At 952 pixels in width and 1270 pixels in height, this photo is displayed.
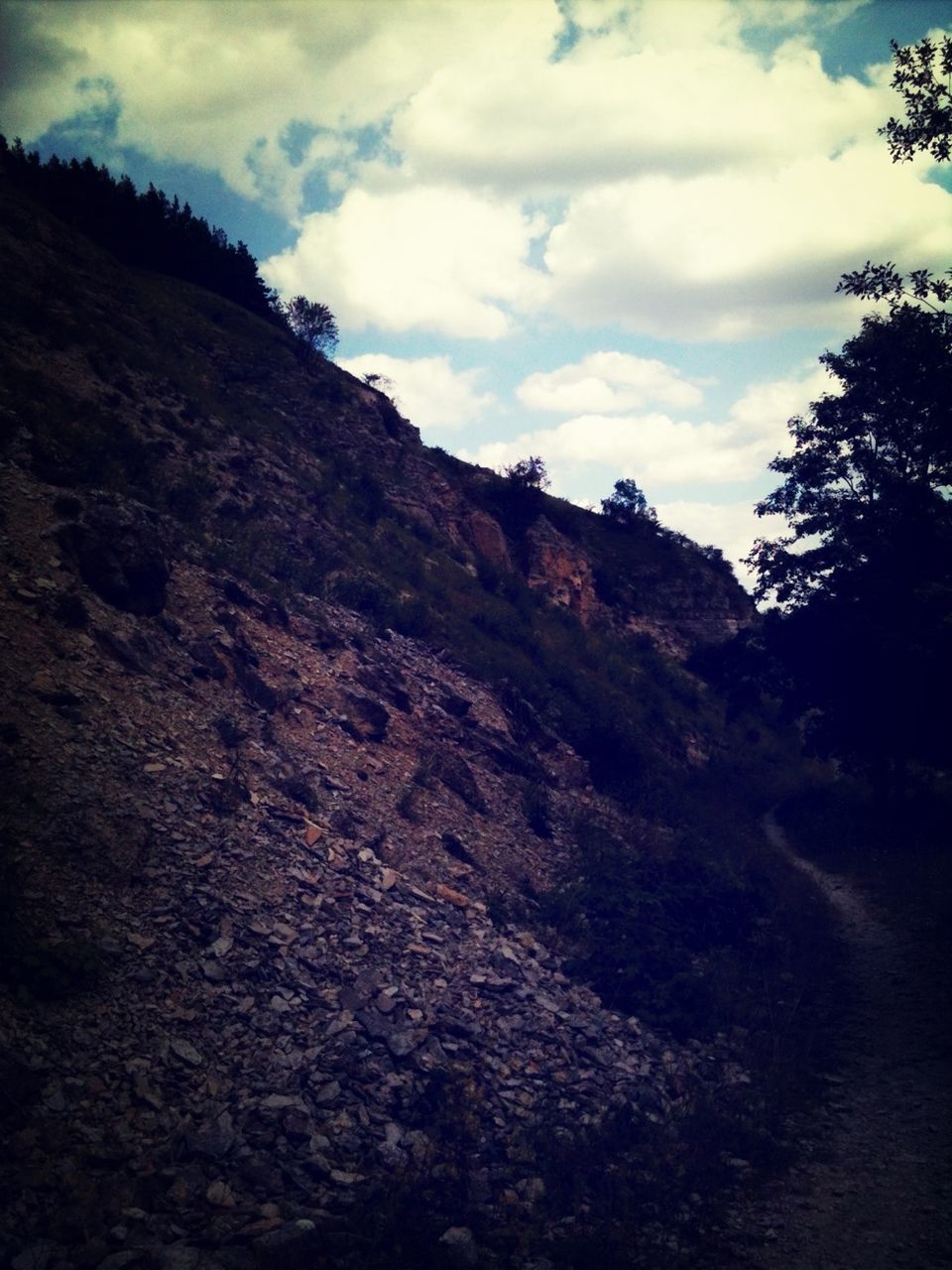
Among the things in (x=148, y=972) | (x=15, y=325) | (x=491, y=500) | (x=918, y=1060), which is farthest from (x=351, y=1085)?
(x=491, y=500)

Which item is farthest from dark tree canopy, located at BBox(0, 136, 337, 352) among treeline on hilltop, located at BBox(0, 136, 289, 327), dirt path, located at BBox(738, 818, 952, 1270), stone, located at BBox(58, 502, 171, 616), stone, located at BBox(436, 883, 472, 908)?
dirt path, located at BBox(738, 818, 952, 1270)

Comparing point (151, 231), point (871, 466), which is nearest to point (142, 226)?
point (151, 231)

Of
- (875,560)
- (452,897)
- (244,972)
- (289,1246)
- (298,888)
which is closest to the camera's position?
(289,1246)

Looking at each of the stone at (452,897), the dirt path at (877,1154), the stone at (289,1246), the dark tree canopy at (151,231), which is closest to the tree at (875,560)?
the dirt path at (877,1154)

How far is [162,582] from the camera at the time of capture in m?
13.7

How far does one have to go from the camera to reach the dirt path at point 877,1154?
20.6 ft

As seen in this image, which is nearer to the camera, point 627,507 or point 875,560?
point 875,560

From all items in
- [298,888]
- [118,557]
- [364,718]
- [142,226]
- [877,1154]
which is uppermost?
[142,226]

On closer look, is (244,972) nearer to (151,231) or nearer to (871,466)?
(871,466)

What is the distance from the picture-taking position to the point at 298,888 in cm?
1010

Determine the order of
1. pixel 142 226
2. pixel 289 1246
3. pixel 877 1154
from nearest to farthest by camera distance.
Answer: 1. pixel 289 1246
2. pixel 877 1154
3. pixel 142 226

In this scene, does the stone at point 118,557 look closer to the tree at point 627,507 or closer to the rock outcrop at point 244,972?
the rock outcrop at point 244,972

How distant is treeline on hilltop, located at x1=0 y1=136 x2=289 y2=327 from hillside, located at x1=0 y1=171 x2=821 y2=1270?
3.74 meters

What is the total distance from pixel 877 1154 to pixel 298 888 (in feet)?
27.7
